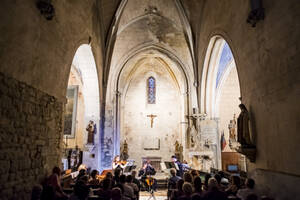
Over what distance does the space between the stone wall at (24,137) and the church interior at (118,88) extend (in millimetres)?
22

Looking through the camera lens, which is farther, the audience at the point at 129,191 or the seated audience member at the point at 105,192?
the seated audience member at the point at 105,192

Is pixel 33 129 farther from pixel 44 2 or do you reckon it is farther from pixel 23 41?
pixel 44 2

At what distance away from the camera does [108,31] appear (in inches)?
460

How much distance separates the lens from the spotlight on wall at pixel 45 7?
4906mm

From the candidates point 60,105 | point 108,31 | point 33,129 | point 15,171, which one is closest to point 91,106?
point 108,31

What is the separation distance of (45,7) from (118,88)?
32.2ft

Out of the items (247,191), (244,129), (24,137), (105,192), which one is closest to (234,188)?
(247,191)

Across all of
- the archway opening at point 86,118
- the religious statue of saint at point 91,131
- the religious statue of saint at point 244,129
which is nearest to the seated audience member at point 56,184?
the religious statue of saint at point 244,129

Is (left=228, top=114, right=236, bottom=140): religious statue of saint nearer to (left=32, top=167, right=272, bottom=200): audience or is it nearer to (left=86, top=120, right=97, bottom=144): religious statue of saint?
(left=86, top=120, right=97, bottom=144): religious statue of saint

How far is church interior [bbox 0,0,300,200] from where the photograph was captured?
4.16 metres

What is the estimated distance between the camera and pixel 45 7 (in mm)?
4984

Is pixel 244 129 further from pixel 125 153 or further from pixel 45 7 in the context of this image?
pixel 125 153

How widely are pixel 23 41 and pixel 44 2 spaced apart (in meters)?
1.04

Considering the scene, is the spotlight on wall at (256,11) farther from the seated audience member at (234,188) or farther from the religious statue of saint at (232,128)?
the religious statue of saint at (232,128)
